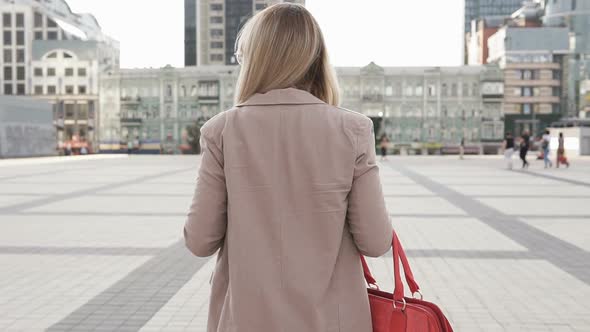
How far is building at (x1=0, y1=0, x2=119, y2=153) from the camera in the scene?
7606cm

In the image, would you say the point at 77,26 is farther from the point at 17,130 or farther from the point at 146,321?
the point at 146,321

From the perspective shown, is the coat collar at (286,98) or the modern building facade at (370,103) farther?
the modern building facade at (370,103)

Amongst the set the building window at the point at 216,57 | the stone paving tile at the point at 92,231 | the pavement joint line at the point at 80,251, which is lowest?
the stone paving tile at the point at 92,231

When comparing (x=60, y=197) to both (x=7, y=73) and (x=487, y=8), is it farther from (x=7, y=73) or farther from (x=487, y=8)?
(x=487, y=8)

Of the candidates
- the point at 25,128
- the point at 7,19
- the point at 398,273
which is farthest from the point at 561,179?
the point at 7,19

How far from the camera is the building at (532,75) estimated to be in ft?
239

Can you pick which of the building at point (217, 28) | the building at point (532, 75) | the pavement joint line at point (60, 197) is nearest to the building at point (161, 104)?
the building at point (217, 28)

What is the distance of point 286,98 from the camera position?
1.91 meters

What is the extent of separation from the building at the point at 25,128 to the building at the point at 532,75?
49147 millimetres

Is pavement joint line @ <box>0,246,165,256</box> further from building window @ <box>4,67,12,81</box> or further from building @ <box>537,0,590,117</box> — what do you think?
building window @ <box>4,67,12,81</box>

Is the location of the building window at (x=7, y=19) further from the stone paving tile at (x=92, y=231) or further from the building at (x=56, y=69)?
the stone paving tile at (x=92, y=231)

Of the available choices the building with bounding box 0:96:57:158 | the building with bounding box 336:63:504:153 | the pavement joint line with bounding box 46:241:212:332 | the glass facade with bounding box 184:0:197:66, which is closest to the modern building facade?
the building with bounding box 336:63:504:153

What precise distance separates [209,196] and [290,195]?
0.81ft

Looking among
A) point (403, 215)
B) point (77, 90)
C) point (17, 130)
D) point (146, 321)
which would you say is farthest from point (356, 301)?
point (77, 90)
